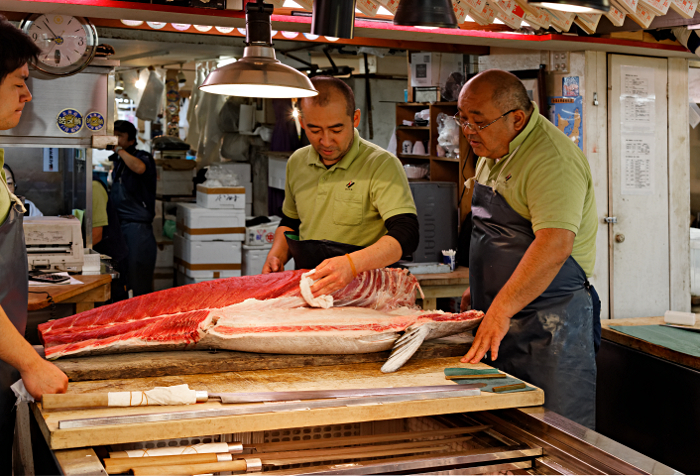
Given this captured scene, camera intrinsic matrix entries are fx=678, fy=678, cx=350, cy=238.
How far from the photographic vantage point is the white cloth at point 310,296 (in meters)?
2.83

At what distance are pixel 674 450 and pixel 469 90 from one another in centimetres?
226

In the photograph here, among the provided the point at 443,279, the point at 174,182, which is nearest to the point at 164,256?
the point at 174,182

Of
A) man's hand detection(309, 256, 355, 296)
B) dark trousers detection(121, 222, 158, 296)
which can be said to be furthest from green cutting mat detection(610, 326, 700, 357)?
dark trousers detection(121, 222, 158, 296)

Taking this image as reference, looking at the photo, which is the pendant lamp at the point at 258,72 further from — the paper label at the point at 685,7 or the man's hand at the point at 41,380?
the paper label at the point at 685,7

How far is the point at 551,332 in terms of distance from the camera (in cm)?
304

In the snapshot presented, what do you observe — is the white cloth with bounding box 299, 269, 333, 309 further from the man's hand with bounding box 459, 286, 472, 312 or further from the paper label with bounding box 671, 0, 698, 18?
the paper label with bounding box 671, 0, 698, 18

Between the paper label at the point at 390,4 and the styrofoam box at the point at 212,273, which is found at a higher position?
the paper label at the point at 390,4

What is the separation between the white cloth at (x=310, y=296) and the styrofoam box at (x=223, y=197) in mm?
4887

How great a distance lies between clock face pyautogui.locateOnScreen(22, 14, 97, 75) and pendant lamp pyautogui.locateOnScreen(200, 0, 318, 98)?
2.70m

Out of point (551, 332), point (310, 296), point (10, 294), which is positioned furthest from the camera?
point (551, 332)

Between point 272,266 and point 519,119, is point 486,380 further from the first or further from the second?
point 272,266

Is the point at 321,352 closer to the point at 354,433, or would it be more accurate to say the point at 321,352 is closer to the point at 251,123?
the point at 354,433

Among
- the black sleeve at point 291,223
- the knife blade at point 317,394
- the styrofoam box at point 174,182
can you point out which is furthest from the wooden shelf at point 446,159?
the styrofoam box at point 174,182

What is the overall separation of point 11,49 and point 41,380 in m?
1.16
